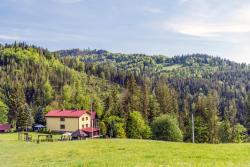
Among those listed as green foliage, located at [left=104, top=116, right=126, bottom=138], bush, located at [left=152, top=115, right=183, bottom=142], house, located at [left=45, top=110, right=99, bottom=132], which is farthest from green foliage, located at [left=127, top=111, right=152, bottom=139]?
house, located at [left=45, top=110, right=99, bottom=132]

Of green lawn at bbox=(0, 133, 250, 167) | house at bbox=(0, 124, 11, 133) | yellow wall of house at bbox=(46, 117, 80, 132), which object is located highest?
green lawn at bbox=(0, 133, 250, 167)

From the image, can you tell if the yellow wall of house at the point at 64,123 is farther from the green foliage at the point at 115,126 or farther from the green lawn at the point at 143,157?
the green lawn at the point at 143,157

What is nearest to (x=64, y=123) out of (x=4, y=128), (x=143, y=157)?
(x=4, y=128)

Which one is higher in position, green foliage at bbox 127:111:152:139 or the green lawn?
the green lawn

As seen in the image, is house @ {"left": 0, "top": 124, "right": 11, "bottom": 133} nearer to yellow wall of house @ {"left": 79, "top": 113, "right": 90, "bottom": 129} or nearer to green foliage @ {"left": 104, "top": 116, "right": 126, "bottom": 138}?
yellow wall of house @ {"left": 79, "top": 113, "right": 90, "bottom": 129}

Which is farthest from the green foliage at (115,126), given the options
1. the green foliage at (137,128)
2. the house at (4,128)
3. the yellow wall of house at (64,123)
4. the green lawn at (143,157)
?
the green lawn at (143,157)

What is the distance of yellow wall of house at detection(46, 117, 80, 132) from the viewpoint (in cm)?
11400

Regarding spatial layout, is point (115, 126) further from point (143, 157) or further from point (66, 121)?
point (143, 157)

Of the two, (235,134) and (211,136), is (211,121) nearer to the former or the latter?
(211,136)

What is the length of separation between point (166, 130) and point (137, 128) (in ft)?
33.2

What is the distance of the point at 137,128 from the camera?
97688mm

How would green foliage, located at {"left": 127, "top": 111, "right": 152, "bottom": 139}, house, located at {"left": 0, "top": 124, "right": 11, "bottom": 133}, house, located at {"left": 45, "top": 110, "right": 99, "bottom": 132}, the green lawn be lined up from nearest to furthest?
the green lawn
green foliage, located at {"left": 127, "top": 111, "right": 152, "bottom": 139}
house, located at {"left": 45, "top": 110, "right": 99, "bottom": 132}
house, located at {"left": 0, "top": 124, "right": 11, "bottom": 133}

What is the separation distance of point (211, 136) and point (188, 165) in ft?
266

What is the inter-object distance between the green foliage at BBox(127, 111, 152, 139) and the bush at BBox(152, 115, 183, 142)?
389 centimetres
